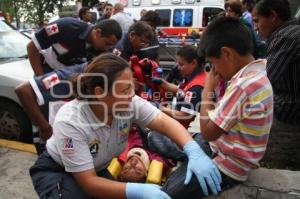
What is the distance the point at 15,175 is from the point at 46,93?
54.1 inches

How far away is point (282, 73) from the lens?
3.01 m

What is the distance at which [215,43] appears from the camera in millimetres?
2000

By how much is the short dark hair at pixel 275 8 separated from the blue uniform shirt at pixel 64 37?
150 cm

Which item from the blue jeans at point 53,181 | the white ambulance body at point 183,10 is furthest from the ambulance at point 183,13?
the blue jeans at point 53,181

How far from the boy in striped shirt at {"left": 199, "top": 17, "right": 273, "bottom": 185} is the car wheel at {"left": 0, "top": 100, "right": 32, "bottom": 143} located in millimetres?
3041

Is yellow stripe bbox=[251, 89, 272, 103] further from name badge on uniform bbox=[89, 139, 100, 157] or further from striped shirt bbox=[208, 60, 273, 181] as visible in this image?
name badge on uniform bbox=[89, 139, 100, 157]

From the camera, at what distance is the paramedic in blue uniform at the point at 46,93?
2730mm

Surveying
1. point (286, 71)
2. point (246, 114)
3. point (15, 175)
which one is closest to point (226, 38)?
point (246, 114)

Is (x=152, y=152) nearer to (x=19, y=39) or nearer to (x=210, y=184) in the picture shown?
(x=210, y=184)

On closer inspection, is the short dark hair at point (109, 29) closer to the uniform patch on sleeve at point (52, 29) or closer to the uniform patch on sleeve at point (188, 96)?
the uniform patch on sleeve at point (52, 29)

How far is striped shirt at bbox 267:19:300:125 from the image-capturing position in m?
2.98

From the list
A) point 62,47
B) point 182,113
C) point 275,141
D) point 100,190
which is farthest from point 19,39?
point 100,190

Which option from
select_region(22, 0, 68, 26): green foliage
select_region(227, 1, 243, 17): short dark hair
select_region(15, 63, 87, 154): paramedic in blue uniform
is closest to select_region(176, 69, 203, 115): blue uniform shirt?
select_region(15, 63, 87, 154): paramedic in blue uniform

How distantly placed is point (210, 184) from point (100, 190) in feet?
1.78
